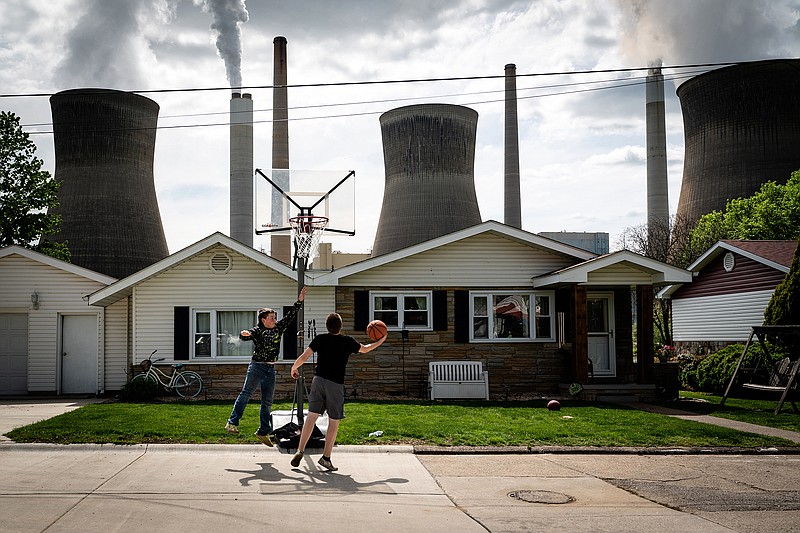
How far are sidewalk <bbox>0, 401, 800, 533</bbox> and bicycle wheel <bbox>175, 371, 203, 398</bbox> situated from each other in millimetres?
8247

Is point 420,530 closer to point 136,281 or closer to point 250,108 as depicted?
point 136,281

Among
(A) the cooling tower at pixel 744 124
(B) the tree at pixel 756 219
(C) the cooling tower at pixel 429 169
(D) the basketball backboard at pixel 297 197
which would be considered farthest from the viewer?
(C) the cooling tower at pixel 429 169

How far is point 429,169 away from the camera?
137ft

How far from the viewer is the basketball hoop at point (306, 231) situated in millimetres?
14219

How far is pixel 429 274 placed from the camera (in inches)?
781

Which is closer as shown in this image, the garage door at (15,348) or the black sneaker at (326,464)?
the black sneaker at (326,464)

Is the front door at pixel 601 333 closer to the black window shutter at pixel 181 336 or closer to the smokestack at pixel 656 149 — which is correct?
the black window shutter at pixel 181 336

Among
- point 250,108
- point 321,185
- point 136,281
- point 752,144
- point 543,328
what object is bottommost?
point 543,328

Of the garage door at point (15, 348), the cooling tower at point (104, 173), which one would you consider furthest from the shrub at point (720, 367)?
the cooling tower at point (104, 173)

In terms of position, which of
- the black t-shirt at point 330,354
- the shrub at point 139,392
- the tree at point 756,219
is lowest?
the shrub at point 139,392

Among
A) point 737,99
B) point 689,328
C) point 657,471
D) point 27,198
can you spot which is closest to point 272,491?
point 657,471

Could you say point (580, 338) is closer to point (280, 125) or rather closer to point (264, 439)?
point (264, 439)

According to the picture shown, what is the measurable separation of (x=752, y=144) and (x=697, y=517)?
37556 millimetres

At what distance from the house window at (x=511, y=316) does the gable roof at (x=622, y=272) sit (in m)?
1.35
